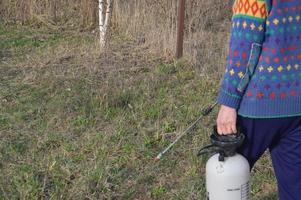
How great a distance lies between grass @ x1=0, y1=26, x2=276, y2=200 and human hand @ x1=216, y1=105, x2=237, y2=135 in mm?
1254

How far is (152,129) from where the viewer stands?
4.10 metres

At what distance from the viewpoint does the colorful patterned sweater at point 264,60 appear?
1900 mm

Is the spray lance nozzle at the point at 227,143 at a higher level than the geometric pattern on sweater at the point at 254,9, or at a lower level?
lower

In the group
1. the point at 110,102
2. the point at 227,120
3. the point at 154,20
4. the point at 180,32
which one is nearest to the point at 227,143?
the point at 227,120

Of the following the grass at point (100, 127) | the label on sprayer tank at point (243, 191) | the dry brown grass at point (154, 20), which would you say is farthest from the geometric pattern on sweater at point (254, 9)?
the dry brown grass at point (154, 20)

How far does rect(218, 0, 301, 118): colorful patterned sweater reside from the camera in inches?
74.8

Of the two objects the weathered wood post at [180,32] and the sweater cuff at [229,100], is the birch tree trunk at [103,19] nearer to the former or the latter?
the weathered wood post at [180,32]

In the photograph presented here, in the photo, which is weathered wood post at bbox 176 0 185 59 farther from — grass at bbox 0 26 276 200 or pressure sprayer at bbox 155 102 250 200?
pressure sprayer at bbox 155 102 250 200

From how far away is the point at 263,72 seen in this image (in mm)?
1950

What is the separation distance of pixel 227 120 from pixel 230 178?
0.25m

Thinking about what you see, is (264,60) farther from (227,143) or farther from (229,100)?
(227,143)

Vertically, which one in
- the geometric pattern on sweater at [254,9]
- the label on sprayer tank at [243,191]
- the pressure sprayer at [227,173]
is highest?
the geometric pattern on sweater at [254,9]

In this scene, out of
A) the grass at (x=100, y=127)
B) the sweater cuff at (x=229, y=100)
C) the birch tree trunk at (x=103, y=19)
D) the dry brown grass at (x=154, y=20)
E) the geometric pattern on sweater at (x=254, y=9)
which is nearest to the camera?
the geometric pattern on sweater at (x=254, y=9)

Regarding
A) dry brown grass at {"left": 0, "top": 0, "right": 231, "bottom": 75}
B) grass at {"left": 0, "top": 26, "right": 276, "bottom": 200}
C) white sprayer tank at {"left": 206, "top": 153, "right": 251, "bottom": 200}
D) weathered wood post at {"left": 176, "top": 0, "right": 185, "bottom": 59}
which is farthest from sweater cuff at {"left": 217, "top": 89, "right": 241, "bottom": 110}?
weathered wood post at {"left": 176, "top": 0, "right": 185, "bottom": 59}
